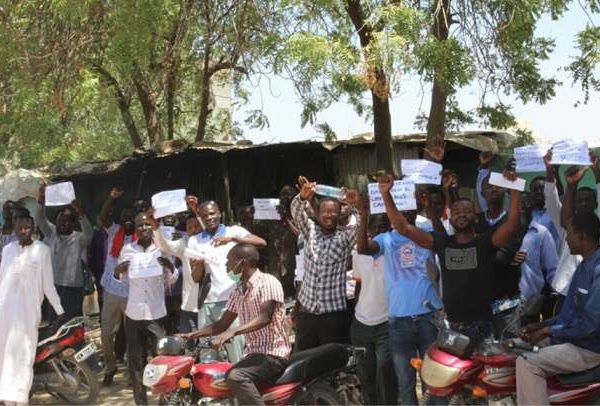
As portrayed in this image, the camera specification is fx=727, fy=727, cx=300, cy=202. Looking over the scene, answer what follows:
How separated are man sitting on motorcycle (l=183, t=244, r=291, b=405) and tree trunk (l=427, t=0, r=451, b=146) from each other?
8.09 ft

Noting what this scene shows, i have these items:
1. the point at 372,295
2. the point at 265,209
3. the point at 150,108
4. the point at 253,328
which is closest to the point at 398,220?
the point at 372,295

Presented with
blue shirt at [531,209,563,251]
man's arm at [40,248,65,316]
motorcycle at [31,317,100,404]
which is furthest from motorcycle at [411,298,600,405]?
motorcycle at [31,317,100,404]

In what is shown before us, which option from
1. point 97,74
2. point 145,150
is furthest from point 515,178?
point 97,74

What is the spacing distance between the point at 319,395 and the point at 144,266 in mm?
2355

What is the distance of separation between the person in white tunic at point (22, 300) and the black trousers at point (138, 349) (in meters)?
0.68

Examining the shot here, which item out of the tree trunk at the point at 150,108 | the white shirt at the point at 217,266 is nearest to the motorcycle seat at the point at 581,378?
the white shirt at the point at 217,266

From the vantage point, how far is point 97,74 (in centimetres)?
1202

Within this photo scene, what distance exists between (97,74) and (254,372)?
8674 millimetres

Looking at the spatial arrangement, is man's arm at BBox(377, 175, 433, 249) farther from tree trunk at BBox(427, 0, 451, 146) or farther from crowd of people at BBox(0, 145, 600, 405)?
tree trunk at BBox(427, 0, 451, 146)

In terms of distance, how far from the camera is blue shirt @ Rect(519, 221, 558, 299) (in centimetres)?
570

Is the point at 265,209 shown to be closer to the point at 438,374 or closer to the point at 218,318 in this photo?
the point at 218,318

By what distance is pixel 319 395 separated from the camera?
15.7 ft

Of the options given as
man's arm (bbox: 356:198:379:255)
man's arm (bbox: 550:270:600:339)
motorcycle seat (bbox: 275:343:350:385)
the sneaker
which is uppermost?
man's arm (bbox: 356:198:379:255)

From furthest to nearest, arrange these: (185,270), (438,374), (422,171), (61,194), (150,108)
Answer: (150,108), (61,194), (185,270), (422,171), (438,374)
